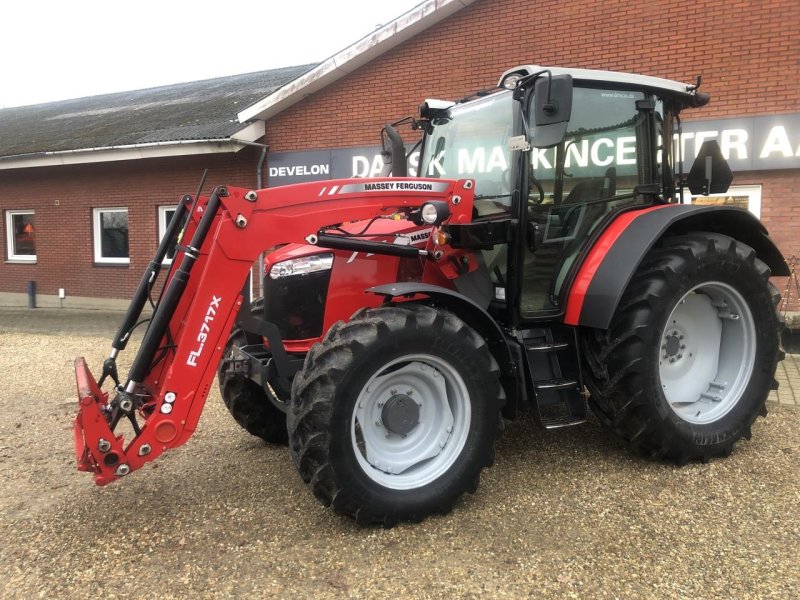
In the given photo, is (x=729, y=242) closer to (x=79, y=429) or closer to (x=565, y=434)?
(x=565, y=434)

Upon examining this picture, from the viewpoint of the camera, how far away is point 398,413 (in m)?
3.12

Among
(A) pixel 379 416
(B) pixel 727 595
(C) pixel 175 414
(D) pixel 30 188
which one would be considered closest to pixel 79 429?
(C) pixel 175 414

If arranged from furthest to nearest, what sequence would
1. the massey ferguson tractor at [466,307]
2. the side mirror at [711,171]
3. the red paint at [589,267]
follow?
the side mirror at [711,171] < the red paint at [589,267] < the massey ferguson tractor at [466,307]

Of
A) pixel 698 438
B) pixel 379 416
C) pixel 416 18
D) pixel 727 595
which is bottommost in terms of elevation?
pixel 727 595

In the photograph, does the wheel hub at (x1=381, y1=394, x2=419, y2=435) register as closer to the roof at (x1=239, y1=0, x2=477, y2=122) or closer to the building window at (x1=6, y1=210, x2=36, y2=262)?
the roof at (x1=239, y1=0, x2=477, y2=122)

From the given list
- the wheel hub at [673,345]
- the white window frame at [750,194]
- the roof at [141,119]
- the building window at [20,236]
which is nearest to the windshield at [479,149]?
the wheel hub at [673,345]

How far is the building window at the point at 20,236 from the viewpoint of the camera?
1412 centimetres

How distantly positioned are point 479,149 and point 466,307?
1207 millimetres

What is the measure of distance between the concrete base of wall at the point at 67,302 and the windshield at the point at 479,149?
10.3m

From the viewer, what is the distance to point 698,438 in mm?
3709

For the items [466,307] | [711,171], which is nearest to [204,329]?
[466,307]

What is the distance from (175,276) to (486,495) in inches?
80.4

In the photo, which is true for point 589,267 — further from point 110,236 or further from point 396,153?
point 110,236

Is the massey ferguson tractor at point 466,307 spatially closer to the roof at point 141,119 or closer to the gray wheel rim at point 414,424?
the gray wheel rim at point 414,424
